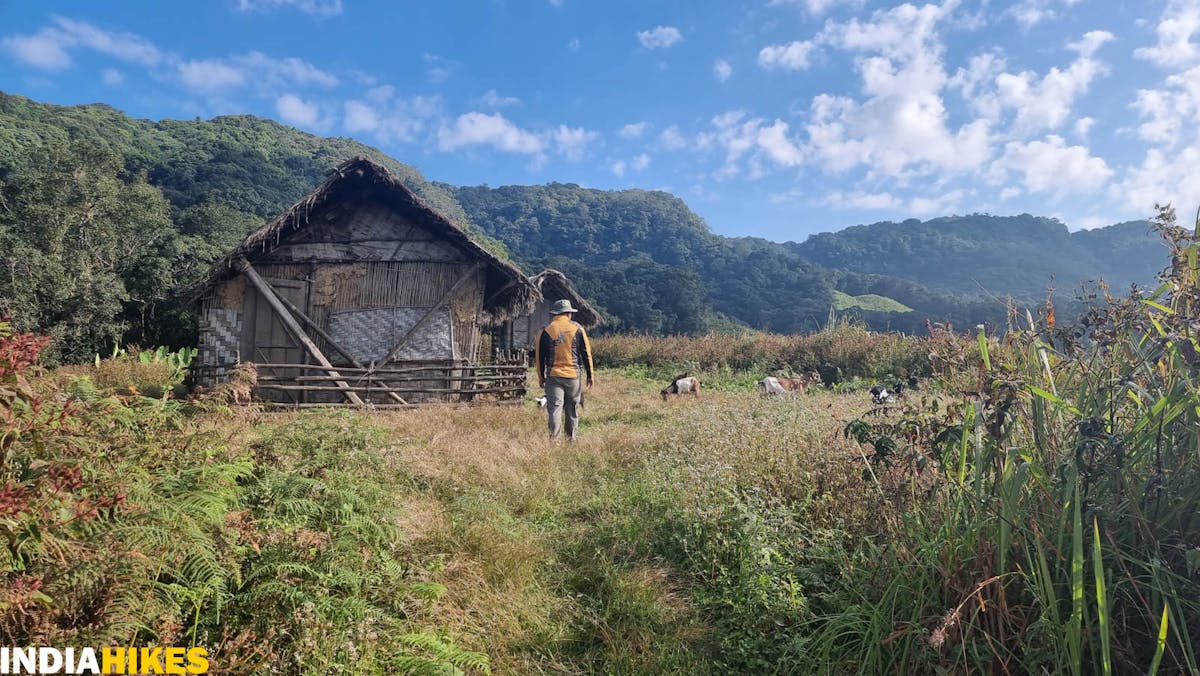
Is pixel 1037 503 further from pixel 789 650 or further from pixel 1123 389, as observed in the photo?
pixel 789 650

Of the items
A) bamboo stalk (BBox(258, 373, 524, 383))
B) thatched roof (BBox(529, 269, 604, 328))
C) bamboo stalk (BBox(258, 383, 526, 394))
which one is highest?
thatched roof (BBox(529, 269, 604, 328))

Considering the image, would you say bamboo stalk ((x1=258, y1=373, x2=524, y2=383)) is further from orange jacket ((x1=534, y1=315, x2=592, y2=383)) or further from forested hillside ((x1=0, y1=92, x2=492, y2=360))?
forested hillside ((x1=0, y1=92, x2=492, y2=360))

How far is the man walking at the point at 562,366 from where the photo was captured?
7.12 m

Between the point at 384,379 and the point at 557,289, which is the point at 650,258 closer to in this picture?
the point at 557,289

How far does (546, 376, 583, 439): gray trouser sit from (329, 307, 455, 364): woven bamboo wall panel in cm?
391

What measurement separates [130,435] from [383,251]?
7.91 meters

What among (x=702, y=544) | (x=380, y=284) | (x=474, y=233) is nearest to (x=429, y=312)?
(x=380, y=284)

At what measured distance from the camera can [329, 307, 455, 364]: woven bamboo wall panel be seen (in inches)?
397

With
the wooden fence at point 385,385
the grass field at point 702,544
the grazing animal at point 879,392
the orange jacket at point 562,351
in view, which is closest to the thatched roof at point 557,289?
the wooden fence at point 385,385

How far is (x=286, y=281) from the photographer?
9.91m

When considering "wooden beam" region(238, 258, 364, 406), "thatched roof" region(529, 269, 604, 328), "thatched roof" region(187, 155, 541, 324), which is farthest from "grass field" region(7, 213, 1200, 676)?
"thatched roof" region(529, 269, 604, 328)

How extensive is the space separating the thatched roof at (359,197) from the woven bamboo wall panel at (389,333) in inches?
51.5

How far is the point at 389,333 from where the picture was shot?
10234 millimetres

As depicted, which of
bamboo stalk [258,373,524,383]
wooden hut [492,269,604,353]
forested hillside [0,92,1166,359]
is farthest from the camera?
forested hillside [0,92,1166,359]
